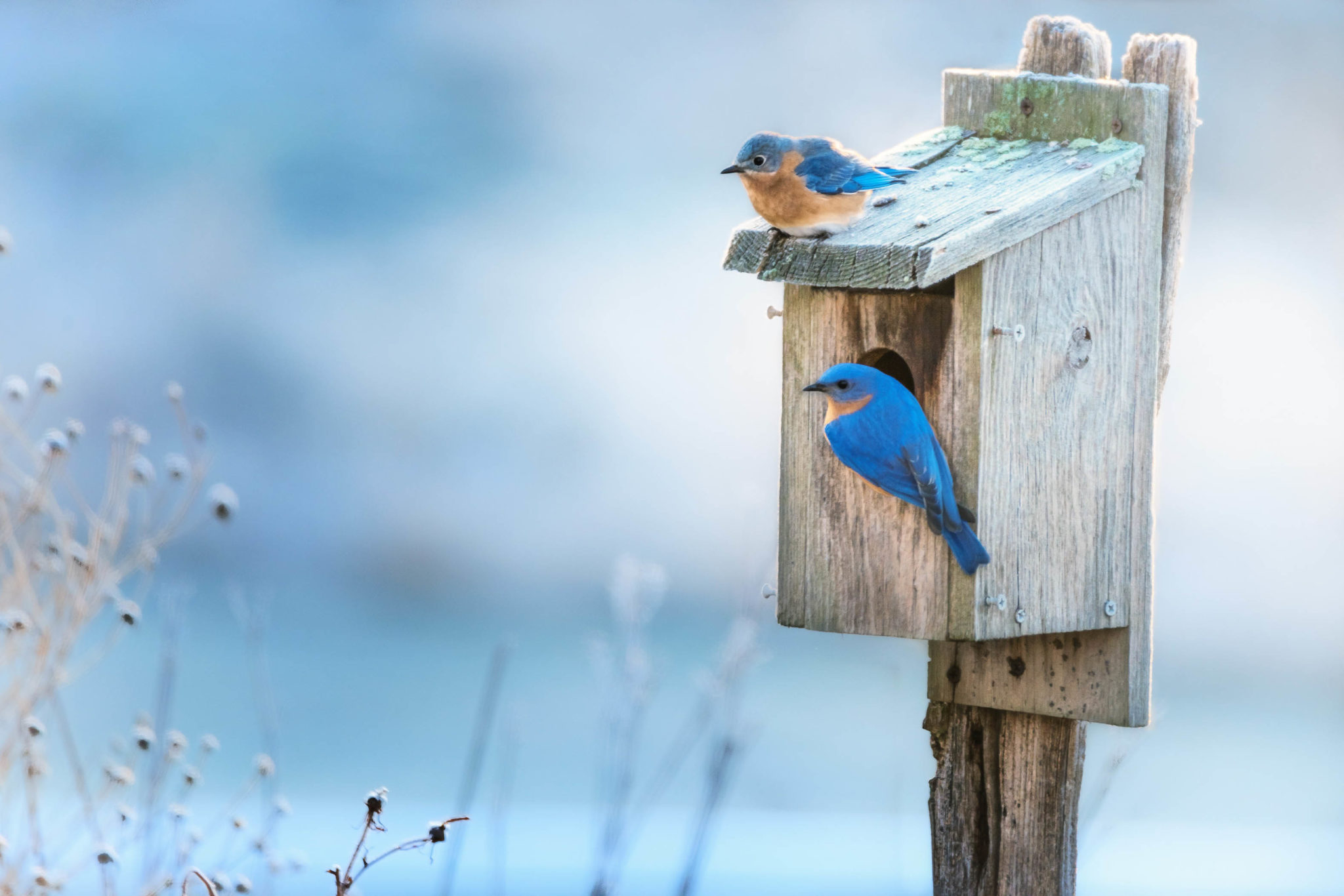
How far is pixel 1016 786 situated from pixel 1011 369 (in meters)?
1.09

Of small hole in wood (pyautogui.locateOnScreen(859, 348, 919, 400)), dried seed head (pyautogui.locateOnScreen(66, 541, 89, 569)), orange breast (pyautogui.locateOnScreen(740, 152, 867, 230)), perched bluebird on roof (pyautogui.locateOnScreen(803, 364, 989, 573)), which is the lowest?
dried seed head (pyautogui.locateOnScreen(66, 541, 89, 569))

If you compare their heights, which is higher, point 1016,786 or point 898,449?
point 898,449

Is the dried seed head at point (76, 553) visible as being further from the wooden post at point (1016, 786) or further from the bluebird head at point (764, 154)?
the wooden post at point (1016, 786)

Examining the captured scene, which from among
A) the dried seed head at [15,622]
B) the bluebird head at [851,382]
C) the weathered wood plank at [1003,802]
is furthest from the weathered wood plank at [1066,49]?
the dried seed head at [15,622]

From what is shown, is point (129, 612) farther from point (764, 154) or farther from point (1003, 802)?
point (1003, 802)

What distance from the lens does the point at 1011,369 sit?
118 inches

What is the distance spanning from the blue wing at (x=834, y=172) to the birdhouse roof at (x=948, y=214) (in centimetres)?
9

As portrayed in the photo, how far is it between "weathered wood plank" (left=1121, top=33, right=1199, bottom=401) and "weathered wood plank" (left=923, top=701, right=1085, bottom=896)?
83 cm

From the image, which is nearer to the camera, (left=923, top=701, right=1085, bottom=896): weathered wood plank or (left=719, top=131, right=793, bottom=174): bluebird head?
(left=719, top=131, right=793, bottom=174): bluebird head

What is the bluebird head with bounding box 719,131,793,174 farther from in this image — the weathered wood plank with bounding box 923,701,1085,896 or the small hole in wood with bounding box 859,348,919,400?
the weathered wood plank with bounding box 923,701,1085,896

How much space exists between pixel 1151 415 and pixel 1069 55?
83 cm

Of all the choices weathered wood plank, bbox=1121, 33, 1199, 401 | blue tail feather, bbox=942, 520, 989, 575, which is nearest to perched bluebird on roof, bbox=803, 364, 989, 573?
blue tail feather, bbox=942, 520, 989, 575

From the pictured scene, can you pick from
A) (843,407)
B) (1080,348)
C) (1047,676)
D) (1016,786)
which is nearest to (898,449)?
(843,407)

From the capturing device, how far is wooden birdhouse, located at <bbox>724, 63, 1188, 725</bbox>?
117 inches
